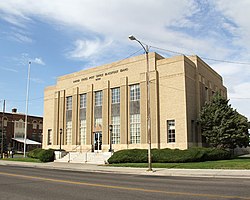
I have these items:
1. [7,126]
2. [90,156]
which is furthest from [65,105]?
[7,126]

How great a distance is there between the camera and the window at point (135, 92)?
3572 cm

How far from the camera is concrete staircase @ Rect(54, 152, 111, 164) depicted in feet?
105

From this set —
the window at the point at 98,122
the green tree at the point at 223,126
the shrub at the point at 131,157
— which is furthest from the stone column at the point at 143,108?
the window at the point at 98,122

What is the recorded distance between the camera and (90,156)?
34.3 meters

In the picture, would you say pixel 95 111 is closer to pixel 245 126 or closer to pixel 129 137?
pixel 129 137

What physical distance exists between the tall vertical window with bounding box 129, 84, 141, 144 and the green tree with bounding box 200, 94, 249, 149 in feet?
24.2

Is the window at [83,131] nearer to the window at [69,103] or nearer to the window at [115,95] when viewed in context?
the window at [69,103]

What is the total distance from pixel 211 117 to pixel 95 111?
15.7 meters

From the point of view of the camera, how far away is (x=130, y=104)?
118 ft

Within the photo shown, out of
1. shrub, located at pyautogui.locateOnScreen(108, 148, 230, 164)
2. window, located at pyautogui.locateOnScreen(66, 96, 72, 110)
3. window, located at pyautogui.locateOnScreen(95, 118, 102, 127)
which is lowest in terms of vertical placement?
shrub, located at pyautogui.locateOnScreen(108, 148, 230, 164)

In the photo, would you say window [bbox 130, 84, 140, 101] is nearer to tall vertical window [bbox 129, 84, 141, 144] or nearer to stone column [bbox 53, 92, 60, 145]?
tall vertical window [bbox 129, 84, 141, 144]

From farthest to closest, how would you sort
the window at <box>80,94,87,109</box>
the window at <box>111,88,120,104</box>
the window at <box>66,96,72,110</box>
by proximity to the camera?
the window at <box>66,96,72,110</box>
the window at <box>80,94,87,109</box>
the window at <box>111,88,120,104</box>

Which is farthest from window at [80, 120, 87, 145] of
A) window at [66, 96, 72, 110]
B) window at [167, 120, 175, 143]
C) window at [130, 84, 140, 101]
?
window at [167, 120, 175, 143]

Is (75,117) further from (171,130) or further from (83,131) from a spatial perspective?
(171,130)
